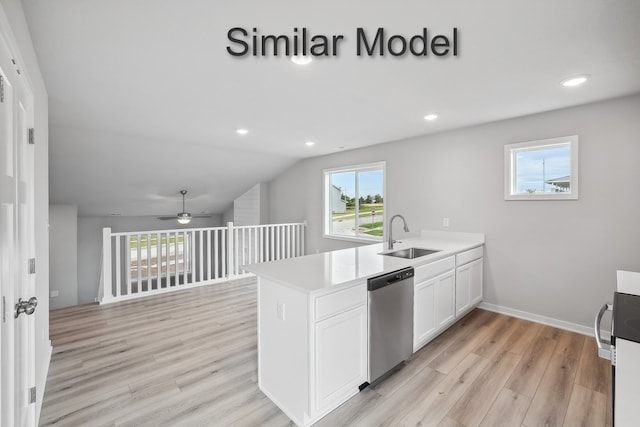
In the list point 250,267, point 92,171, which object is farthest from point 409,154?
point 92,171

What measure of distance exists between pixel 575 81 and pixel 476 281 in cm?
231

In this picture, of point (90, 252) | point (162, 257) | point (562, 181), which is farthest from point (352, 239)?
point (90, 252)

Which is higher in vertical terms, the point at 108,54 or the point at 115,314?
the point at 108,54

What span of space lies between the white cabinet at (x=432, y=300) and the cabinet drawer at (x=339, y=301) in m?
0.75

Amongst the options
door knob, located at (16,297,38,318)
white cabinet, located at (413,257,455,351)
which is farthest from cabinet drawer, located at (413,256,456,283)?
door knob, located at (16,297,38,318)

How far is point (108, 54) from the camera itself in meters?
2.00

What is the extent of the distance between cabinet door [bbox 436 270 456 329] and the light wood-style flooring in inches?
7.2

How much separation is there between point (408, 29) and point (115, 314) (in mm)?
4230

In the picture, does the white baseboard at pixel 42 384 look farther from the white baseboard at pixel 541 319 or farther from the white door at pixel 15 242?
the white baseboard at pixel 541 319

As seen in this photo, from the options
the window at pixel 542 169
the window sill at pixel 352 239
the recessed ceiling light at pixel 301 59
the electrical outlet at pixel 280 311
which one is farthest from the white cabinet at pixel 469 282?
the recessed ceiling light at pixel 301 59

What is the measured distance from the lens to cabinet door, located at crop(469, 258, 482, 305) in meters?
3.59

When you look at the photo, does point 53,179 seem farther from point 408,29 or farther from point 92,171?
point 408,29

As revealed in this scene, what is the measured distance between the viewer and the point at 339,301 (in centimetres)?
194

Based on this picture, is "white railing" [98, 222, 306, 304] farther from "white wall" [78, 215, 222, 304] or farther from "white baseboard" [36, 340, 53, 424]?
"white baseboard" [36, 340, 53, 424]
